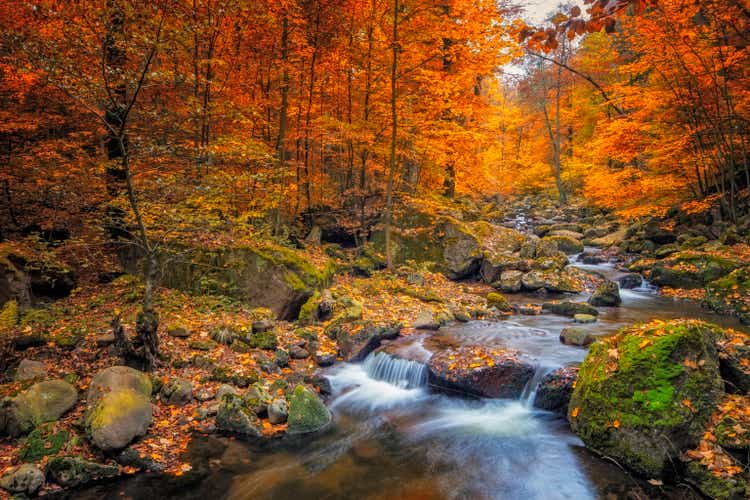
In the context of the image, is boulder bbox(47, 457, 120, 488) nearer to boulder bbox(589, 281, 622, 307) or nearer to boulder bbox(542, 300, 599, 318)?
boulder bbox(542, 300, 599, 318)

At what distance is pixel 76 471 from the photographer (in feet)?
14.4

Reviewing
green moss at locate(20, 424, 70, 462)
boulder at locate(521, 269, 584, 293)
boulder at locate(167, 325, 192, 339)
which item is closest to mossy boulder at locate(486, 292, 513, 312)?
boulder at locate(521, 269, 584, 293)

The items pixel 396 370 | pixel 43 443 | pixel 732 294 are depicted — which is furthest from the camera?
pixel 732 294

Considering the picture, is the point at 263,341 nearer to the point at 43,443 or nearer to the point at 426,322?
the point at 43,443

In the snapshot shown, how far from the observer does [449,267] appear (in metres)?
14.0

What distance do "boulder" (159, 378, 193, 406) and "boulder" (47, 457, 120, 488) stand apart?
1295 mm

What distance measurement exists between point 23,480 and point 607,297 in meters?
12.4

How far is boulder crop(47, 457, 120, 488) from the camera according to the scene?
432cm

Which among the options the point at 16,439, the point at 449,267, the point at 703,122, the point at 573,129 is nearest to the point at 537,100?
the point at 573,129

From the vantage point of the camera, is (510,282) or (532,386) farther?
(510,282)

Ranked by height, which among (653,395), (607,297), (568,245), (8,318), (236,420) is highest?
(568,245)

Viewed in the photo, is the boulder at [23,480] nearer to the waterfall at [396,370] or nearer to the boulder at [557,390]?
the waterfall at [396,370]

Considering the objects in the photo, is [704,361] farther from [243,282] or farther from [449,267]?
[449,267]

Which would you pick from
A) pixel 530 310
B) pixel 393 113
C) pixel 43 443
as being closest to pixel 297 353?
pixel 43 443
